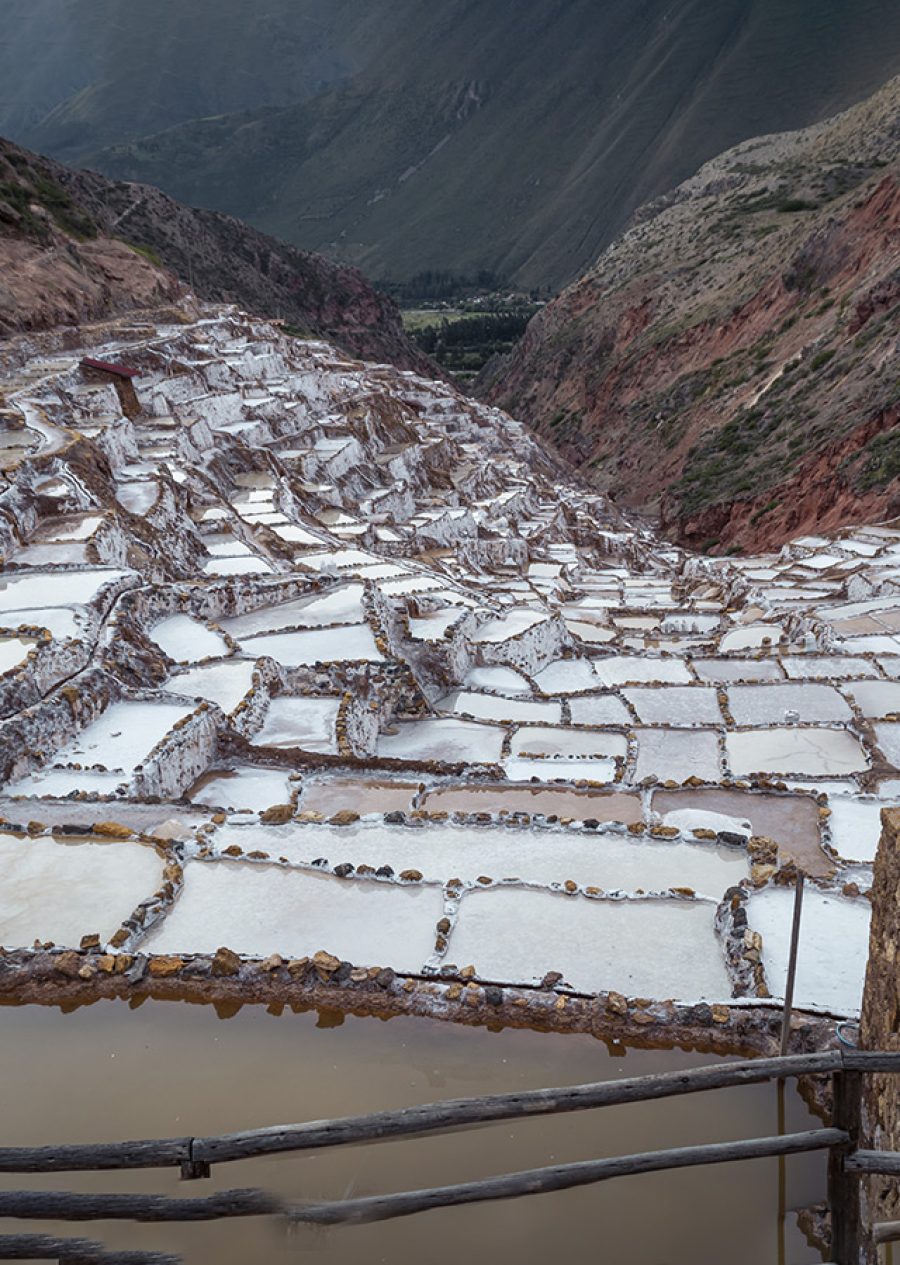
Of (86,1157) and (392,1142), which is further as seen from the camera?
(392,1142)

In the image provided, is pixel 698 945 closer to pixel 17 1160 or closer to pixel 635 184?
pixel 17 1160

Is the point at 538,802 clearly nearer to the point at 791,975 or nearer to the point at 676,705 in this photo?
the point at 791,975

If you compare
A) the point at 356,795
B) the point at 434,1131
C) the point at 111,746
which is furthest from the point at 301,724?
the point at 434,1131

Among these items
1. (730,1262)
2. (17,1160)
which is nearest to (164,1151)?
(17,1160)

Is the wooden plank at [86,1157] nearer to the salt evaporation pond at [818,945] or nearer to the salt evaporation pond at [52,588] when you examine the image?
the salt evaporation pond at [818,945]

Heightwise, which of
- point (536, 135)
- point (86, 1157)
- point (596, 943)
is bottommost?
point (86, 1157)
